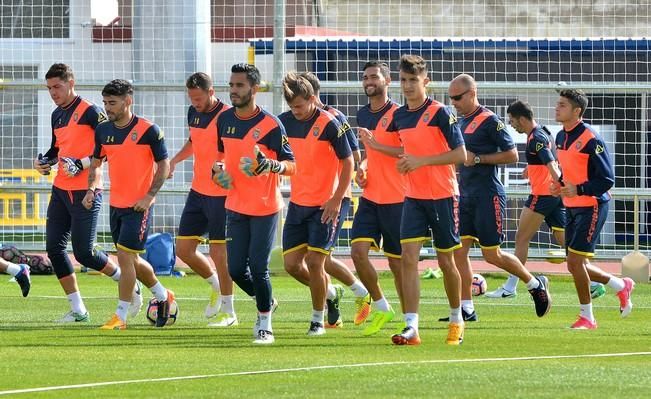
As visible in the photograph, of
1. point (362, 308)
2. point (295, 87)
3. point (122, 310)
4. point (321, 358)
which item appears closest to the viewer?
point (321, 358)

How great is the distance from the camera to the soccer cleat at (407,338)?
1134 centimetres

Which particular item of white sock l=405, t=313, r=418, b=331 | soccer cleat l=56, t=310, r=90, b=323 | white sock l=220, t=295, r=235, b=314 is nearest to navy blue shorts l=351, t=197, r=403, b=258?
white sock l=220, t=295, r=235, b=314

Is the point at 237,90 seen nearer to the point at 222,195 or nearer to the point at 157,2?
the point at 222,195

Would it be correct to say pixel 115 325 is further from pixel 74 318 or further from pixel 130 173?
pixel 130 173

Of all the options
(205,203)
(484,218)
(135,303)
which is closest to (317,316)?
(205,203)

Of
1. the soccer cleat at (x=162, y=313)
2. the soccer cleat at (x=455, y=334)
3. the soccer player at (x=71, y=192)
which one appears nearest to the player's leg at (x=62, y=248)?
the soccer player at (x=71, y=192)

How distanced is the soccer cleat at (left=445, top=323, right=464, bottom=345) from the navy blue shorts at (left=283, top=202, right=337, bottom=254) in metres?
1.43

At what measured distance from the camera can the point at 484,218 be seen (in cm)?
1432

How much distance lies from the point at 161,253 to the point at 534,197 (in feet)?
18.9

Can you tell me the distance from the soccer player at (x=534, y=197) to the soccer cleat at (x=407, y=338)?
4.24 metres

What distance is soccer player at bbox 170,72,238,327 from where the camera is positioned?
13922mm

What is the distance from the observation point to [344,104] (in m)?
22.2

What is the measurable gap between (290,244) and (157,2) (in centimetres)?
962

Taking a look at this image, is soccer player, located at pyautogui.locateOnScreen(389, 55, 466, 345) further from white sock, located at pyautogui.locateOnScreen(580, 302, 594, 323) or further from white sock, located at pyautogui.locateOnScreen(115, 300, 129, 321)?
white sock, located at pyautogui.locateOnScreen(115, 300, 129, 321)
